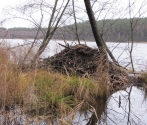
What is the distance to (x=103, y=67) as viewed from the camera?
18.1 ft

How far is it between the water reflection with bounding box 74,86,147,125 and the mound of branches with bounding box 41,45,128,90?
0.79 m

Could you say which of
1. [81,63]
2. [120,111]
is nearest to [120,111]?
[120,111]

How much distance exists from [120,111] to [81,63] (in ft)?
8.00

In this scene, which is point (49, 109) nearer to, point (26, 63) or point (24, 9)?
point (26, 63)

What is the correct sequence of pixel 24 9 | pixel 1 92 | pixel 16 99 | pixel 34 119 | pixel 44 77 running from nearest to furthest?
pixel 34 119, pixel 1 92, pixel 16 99, pixel 44 77, pixel 24 9

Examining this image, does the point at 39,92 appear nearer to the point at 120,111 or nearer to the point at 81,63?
the point at 120,111

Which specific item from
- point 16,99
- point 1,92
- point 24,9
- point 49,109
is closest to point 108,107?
point 49,109

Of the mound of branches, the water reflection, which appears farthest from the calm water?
the mound of branches

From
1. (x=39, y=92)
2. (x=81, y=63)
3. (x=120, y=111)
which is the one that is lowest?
(x=120, y=111)

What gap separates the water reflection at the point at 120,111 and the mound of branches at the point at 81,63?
0.79 meters

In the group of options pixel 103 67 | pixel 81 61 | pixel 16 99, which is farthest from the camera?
pixel 81 61

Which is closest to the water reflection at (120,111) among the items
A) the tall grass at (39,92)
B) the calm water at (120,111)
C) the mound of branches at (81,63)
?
the calm water at (120,111)

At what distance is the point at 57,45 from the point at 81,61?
0.86 metres

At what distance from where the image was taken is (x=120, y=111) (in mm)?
4266
